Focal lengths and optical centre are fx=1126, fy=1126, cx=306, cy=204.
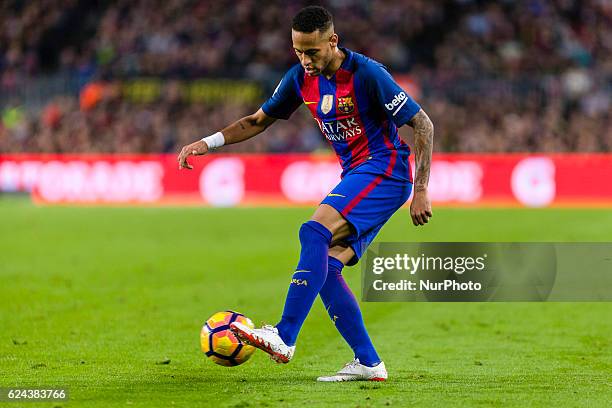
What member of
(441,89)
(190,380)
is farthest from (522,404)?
(441,89)

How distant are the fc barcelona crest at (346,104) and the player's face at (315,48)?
0.22m

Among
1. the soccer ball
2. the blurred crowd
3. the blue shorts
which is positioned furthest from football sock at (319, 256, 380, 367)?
the blurred crowd

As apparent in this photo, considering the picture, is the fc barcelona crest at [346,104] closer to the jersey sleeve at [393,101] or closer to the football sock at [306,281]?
the jersey sleeve at [393,101]

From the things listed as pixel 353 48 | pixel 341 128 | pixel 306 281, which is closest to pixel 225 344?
pixel 306 281

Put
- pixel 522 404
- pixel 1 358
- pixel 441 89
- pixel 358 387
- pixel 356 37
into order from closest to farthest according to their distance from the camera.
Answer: pixel 522 404
pixel 358 387
pixel 1 358
pixel 441 89
pixel 356 37

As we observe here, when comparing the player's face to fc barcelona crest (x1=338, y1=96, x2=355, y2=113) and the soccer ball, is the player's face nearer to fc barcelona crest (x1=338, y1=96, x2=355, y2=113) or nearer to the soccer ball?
fc barcelona crest (x1=338, y1=96, x2=355, y2=113)

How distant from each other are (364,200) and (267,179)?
21450 millimetres

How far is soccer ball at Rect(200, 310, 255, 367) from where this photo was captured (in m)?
Result: 6.52

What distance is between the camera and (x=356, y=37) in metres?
30.8

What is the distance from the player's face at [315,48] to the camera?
252 inches

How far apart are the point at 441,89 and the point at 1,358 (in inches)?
870

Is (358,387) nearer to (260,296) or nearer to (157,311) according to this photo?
(157,311)

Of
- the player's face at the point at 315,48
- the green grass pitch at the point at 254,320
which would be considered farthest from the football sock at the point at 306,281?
the player's face at the point at 315,48

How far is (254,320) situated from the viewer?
9.88 meters
